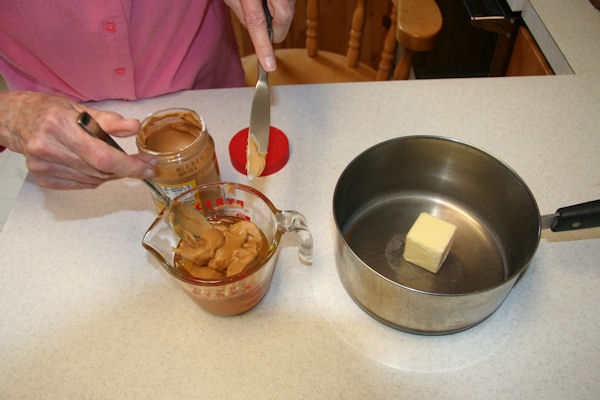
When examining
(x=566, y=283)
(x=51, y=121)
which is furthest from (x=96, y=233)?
(x=566, y=283)

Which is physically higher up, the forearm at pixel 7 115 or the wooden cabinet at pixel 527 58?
the forearm at pixel 7 115

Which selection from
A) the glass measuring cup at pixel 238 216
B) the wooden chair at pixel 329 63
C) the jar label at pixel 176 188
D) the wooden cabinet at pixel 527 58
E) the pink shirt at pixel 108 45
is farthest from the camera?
the wooden chair at pixel 329 63

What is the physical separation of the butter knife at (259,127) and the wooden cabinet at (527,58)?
0.72 m

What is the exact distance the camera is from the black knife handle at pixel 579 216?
23.1 inches

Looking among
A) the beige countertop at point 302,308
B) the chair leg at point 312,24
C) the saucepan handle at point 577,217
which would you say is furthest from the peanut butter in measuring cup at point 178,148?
the chair leg at point 312,24

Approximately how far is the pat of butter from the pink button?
0.66 m

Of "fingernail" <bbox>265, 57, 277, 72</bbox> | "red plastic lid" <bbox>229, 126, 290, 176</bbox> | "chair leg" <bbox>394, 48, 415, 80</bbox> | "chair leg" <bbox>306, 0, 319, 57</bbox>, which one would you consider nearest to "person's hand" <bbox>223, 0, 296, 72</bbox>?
"fingernail" <bbox>265, 57, 277, 72</bbox>

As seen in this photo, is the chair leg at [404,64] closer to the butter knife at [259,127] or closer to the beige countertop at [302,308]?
the beige countertop at [302,308]

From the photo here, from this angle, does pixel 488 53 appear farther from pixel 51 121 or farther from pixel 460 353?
pixel 51 121

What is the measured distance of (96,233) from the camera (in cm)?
75

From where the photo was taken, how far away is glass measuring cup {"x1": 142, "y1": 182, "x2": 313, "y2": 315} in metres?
0.57

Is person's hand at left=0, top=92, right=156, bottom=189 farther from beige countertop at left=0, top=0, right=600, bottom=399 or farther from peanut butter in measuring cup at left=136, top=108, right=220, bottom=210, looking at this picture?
beige countertop at left=0, top=0, right=600, bottom=399

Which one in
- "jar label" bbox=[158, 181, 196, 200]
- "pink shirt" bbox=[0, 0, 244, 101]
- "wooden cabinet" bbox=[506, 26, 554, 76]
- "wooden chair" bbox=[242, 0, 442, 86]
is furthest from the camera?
"wooden chair" bbox=[242, 0, 442, 86]

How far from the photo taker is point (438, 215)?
2.60ft
